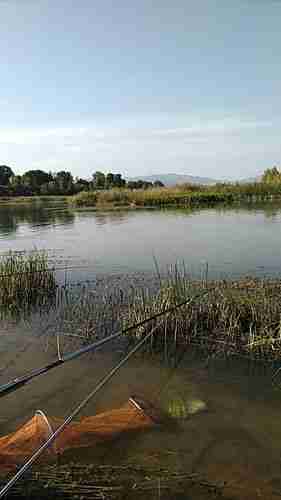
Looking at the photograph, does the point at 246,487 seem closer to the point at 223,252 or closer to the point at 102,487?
the point at 102,487

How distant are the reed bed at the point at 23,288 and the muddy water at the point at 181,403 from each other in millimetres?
1900

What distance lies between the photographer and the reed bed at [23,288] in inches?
335

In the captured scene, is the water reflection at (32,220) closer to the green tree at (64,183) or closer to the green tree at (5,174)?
the green tree at (64,183)

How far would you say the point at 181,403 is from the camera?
4668mm

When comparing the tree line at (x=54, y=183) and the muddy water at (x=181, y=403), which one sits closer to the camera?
the muddy water at (x=181, y=403)

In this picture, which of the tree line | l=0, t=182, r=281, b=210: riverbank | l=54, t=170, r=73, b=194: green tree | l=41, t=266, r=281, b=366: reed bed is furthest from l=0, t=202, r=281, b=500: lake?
l=54, t=170, r=73, b=194: green tree

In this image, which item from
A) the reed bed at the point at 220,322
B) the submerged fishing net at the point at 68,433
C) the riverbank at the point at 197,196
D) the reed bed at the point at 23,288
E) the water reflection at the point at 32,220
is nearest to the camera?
the submerged fishing net at the point at 68,433

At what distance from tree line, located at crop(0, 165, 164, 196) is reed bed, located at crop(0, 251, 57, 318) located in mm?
66743

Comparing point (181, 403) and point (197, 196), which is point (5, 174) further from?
point (181, 403)

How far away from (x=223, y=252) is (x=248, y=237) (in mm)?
3587

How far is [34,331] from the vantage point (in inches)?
283

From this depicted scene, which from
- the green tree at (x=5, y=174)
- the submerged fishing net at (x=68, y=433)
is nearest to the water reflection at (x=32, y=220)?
the submerged fishing net at (x=68, y=433)

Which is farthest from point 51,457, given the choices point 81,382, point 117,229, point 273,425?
point 117,229

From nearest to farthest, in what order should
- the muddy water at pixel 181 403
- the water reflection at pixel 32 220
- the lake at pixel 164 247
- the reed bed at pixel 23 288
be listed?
1. the muddy water at pixel 181 403
2. the reed bed at pixel 23 288
3. the lake at pixel 164 247
4. the water reflection at pixel 32 220
